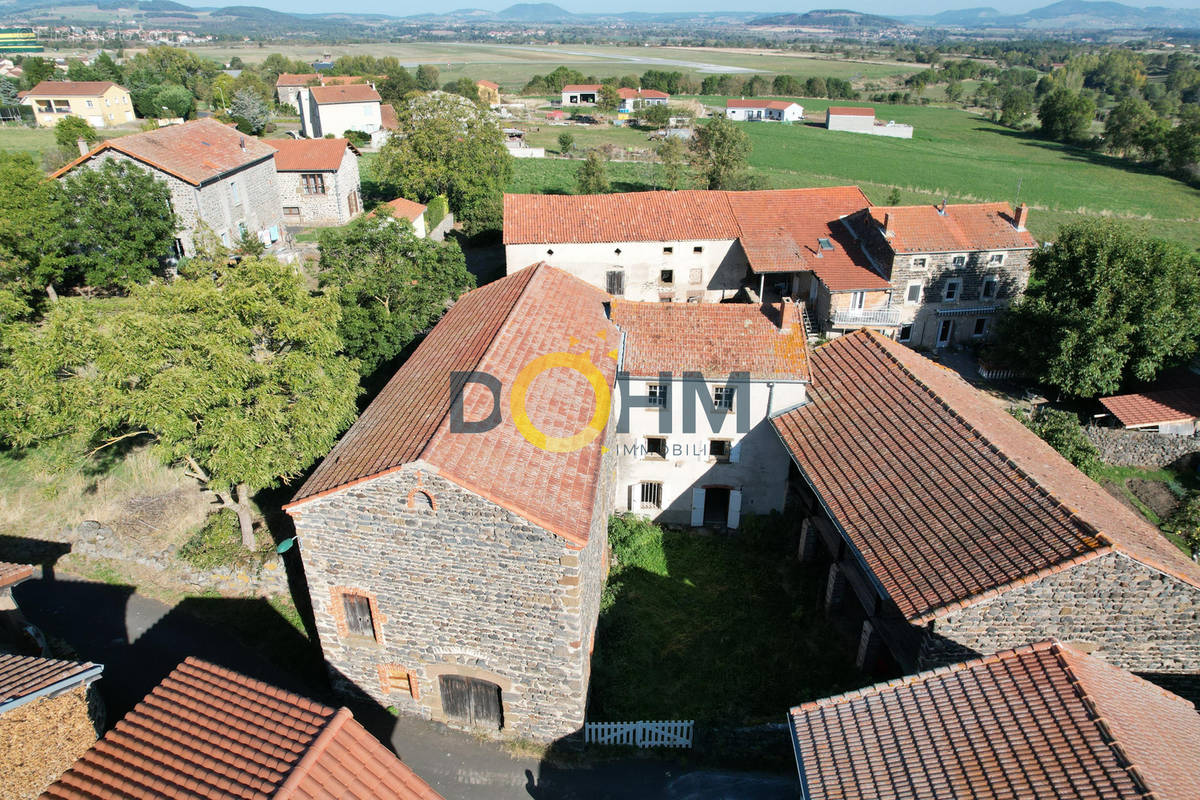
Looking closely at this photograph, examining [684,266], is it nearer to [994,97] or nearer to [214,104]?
[214,104]

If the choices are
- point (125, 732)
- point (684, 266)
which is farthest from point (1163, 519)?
point (125, 732)

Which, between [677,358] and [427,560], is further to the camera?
[677,358]

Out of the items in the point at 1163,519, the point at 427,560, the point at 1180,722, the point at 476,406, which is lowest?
the point at 1163,519

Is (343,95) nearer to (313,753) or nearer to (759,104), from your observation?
(759,104)

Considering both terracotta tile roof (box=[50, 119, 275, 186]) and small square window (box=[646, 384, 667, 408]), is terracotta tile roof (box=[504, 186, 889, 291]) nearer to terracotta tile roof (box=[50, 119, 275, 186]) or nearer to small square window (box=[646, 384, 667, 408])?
small square window (box=[646, 384, 667, 408])

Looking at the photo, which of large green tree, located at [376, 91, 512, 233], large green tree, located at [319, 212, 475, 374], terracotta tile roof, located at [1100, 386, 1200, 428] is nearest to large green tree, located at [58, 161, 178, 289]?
large green tree, located at [319, 212, 475, 374]
